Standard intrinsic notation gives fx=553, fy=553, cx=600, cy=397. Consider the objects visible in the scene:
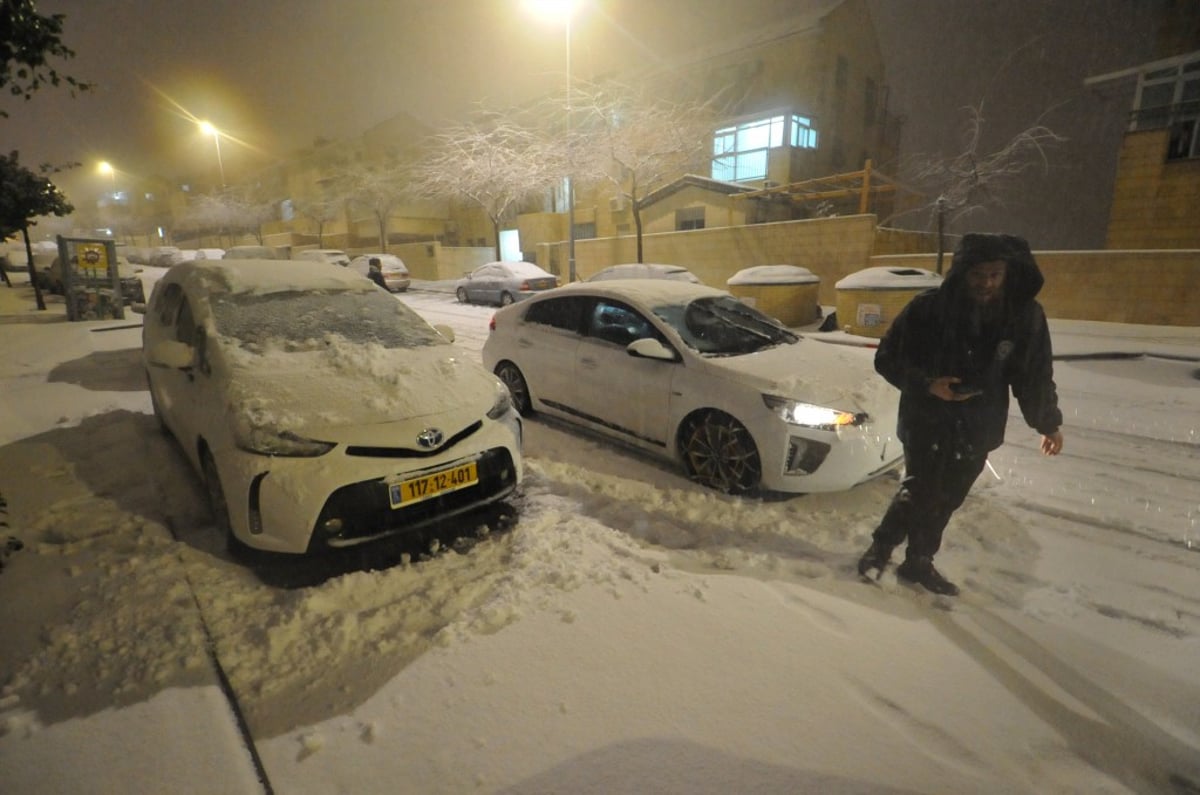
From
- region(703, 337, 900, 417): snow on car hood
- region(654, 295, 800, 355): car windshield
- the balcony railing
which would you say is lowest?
region(703, 337, 900, 417): snow on car hood

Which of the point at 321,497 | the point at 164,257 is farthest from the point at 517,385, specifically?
the point at 164,257

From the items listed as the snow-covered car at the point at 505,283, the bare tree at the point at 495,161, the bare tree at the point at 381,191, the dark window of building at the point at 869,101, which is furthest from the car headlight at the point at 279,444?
the dark window of building at the point at 869,101

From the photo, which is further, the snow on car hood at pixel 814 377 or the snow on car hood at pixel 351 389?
the snow on car hood at pixel 814 377

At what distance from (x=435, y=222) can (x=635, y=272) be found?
33030 mm

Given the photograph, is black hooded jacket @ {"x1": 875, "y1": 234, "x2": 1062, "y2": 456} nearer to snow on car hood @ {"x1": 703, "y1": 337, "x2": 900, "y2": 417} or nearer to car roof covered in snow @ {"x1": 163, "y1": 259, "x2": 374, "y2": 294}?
snow on car hood @ {"x1": 703, "y1": 337, "x2": 900, "y2": 417}

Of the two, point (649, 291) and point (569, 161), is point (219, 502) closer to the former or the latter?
point (649, 291)

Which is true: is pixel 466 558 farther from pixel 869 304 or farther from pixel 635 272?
pixel 635 272

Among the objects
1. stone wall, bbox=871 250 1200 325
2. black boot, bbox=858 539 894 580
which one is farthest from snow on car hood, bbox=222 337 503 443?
stone wall, bbox=871 250 1200 325

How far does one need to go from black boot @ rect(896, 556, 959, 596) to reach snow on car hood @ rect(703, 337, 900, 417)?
1.02 m

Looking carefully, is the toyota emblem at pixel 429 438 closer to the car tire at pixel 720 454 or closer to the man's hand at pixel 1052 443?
the car tire at pixel 720 454

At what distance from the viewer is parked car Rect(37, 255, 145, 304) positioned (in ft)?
40.0

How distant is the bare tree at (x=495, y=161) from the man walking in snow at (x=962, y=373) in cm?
2087

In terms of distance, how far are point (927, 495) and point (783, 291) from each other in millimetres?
10050

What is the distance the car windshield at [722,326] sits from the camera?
168 inches
